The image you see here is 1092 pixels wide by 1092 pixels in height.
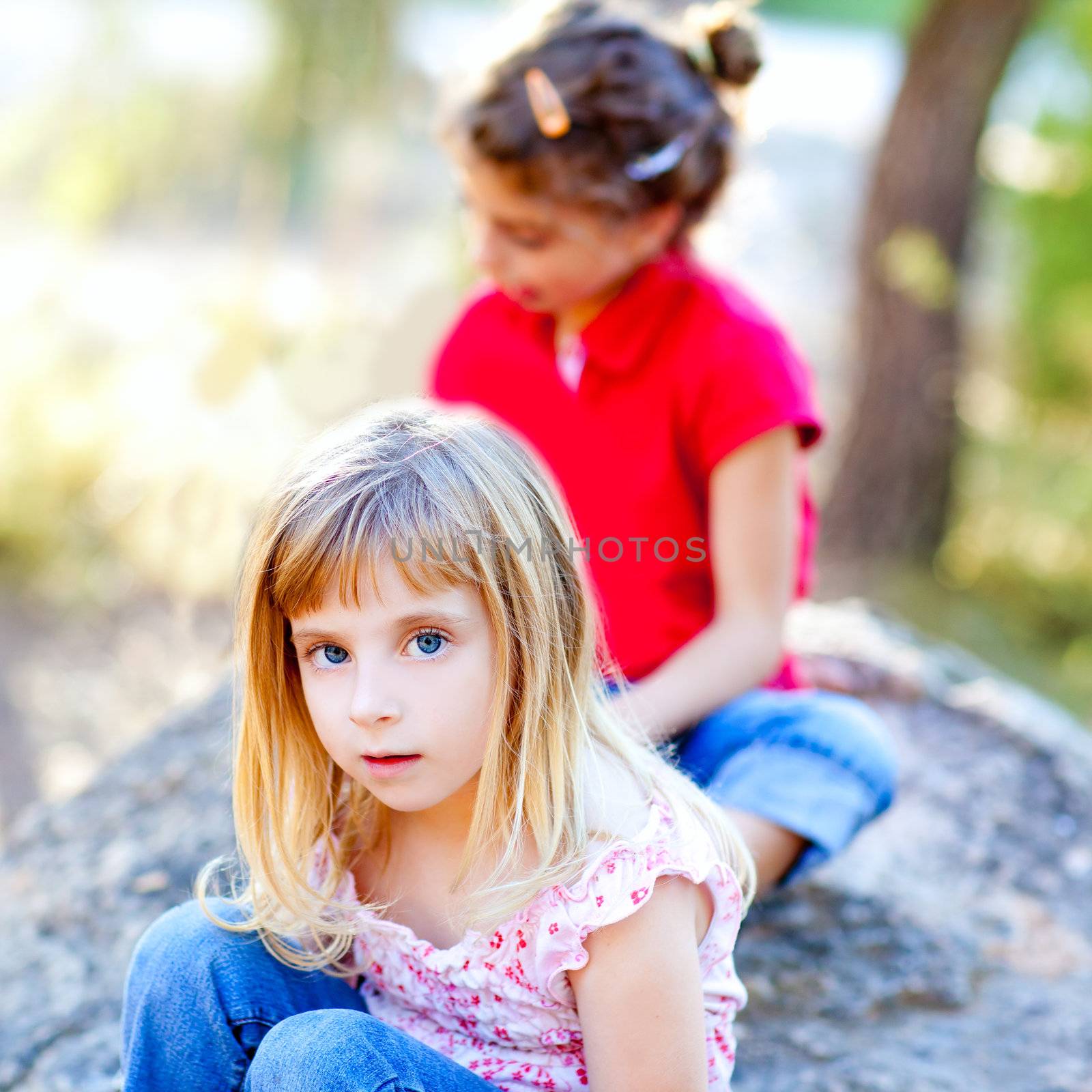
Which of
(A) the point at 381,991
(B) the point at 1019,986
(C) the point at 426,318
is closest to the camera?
(A) the point at 381,991

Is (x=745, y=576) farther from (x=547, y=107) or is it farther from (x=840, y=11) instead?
(x=840, y=11)

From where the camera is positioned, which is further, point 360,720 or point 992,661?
point 992,661

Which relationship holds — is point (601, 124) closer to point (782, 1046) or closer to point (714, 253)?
point (714, 253)

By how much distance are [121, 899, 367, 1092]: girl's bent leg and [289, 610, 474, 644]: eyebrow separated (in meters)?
0.32

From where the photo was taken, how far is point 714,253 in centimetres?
207

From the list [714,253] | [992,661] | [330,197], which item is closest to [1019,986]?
[714,253]

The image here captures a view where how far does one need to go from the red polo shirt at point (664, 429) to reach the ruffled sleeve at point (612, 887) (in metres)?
0.64

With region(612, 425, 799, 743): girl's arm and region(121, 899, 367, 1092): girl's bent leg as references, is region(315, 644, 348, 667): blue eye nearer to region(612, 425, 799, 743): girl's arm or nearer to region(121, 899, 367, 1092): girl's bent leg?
region(121, 899, 367, 1092): girl's bent leg

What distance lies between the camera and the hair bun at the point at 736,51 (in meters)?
1.74

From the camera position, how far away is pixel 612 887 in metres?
1.01

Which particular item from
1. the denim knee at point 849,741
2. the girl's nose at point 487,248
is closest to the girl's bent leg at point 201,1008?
the denim knee at point 849,741

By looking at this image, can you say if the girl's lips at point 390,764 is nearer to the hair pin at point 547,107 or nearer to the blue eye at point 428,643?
the blue eye at point 428,643

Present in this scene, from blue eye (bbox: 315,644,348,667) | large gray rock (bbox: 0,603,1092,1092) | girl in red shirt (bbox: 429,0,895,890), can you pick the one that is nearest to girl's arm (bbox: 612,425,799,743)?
girl in red shirt (bbox: 429,0,895,890)

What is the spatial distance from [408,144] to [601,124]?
13.8 ft
